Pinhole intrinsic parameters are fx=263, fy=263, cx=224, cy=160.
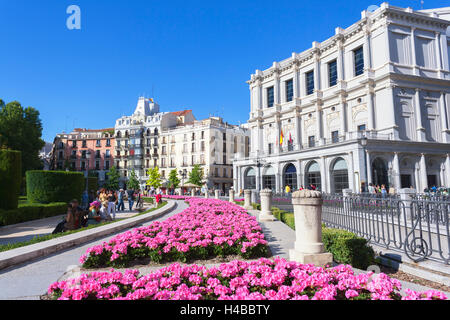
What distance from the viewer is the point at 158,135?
63.4 metres

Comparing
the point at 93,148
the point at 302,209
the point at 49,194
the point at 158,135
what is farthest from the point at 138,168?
the point at 302,209

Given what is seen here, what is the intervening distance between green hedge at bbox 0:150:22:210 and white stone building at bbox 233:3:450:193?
76.6 feet

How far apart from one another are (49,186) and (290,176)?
2684 cm

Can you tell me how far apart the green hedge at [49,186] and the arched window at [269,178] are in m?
25.8

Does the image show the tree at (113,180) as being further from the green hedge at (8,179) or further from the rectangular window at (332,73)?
the rectangular window at (332,73)

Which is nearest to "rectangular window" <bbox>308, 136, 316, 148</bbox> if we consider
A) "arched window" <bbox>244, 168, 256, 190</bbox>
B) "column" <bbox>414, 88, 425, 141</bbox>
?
"arched window" <bbox>244, 168, 256, 190</bbox>

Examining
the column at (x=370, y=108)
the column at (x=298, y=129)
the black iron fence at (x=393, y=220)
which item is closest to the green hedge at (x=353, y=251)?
the black iron fence at (x=393, y=220)

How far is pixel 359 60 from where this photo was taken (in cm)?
3173

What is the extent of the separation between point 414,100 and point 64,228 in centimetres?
3336

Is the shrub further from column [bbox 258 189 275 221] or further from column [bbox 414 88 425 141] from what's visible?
column [bbox 414 88 425 141]

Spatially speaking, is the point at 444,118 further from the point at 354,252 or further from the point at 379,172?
the point at 354,252

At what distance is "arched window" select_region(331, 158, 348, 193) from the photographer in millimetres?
27844

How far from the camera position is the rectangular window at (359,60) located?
31.3m

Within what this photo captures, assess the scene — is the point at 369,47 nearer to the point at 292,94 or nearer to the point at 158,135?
the point at 292,94
